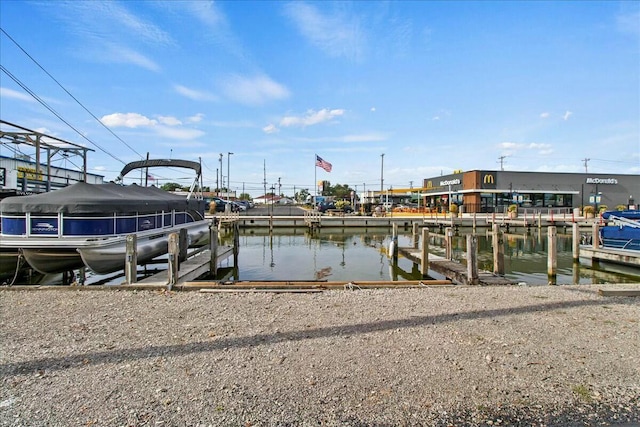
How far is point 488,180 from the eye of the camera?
136 feet

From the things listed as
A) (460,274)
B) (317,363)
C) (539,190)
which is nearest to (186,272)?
(317,363)

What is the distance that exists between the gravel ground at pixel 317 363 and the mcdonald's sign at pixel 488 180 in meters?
37.1

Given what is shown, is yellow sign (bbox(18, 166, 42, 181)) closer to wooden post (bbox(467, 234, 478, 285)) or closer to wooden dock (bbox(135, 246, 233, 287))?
wooden dock (bbox(135, 246, 233, 287))

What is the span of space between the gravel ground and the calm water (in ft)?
24.3

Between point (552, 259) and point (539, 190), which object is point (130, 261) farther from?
point (539, 190)

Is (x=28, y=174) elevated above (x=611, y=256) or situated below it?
above

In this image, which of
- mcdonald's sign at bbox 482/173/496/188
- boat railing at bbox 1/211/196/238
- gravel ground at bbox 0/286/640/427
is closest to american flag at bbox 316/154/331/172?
mcdonald's sign at bbox 482/173/496/188

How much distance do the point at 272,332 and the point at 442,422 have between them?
279 cm

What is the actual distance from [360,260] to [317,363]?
46.3ft

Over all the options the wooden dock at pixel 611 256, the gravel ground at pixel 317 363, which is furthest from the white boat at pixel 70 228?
the wooden dock at pixel 611 256

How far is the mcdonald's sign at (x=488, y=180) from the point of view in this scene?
4147 cm

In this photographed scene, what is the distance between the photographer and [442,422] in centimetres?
314

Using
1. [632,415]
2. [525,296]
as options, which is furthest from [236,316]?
[525,296]

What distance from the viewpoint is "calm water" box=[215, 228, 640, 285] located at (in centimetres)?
1415
